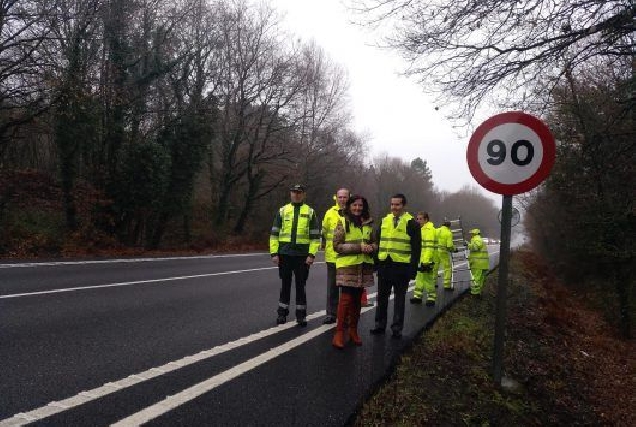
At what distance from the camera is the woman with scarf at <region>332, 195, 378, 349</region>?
5.71 meters

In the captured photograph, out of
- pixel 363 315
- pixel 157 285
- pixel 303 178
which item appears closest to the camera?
pixel 363 315

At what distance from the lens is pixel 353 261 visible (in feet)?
18.8

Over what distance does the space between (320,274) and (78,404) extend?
10.1 meters

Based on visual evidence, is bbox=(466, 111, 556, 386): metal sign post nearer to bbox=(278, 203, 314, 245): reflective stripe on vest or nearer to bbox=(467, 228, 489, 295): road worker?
bbox=(278, 203, 314, 245): reflective stripe on vest

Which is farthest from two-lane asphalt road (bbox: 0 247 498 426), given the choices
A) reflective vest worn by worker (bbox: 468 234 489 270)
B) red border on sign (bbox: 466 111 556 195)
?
reflective vest worn by worker (bbox: 468 234 489 270)

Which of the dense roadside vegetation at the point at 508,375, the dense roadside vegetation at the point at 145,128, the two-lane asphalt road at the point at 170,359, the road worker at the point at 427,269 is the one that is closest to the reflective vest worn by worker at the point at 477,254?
the dense roadside vegetation at the point at 508,375

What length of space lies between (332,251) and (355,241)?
132cm

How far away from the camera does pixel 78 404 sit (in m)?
3.46

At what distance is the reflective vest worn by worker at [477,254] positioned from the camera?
10422 mm

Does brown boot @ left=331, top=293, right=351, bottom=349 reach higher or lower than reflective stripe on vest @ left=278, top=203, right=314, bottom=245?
Answer: lower

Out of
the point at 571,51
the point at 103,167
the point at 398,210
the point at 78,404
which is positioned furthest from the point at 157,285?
the point at 103,167

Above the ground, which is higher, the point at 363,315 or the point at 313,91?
the point at 313,91

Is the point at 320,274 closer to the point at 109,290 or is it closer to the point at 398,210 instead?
the point at 109,290

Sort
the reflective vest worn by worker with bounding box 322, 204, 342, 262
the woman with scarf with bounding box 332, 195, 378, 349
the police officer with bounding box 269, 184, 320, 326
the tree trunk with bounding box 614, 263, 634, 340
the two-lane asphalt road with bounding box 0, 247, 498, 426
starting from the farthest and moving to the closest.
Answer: the tree trunk with bounding box 614, 263, 634, 340, the reflective vest worn by worker with bounding box 322, 204, 342, 262, the police officer with bounding box 269, 184, 320, 326, the woman with scarf with bounding box 332, 195, 378, 349, the two-lane asphalt road with bounding box 0, 247, 498, 426
